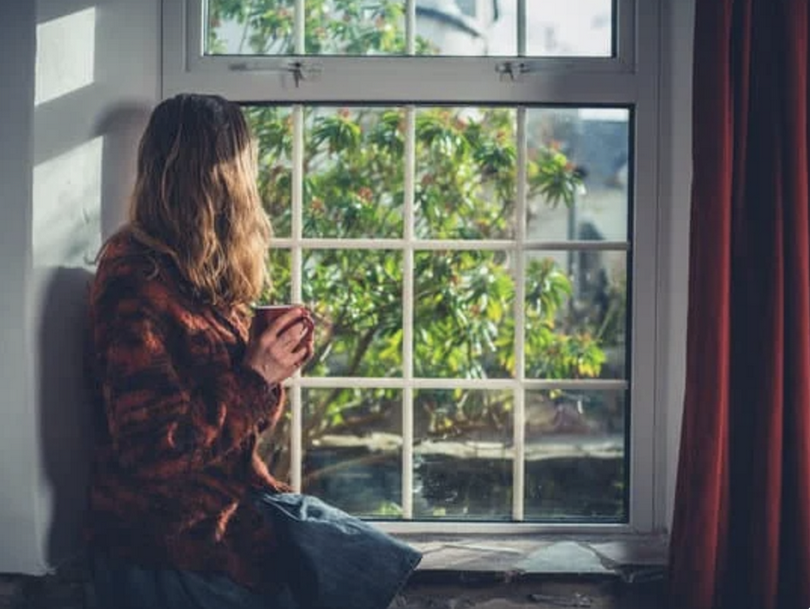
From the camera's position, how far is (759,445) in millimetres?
2281

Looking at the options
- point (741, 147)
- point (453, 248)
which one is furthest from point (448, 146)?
point (741, 147)

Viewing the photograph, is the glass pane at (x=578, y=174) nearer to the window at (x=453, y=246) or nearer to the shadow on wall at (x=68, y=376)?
the window at (x=453, y=246)

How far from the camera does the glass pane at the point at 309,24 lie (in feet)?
9.19

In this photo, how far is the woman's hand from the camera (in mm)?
2127

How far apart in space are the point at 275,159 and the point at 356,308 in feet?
1.53

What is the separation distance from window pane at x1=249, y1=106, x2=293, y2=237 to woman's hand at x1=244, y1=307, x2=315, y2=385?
27.8 inches

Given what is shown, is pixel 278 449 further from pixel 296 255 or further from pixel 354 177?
pixel 354 177

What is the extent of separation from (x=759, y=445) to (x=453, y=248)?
95cm

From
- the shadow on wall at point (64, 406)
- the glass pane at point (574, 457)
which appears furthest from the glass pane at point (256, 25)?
the glass pane at point (574, 457)

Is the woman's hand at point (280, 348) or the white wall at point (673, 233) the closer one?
the woman's hand at point (280, 348)

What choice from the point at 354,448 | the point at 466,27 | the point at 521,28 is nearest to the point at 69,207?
the point at 354,448

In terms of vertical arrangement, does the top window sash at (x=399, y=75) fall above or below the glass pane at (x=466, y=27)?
below

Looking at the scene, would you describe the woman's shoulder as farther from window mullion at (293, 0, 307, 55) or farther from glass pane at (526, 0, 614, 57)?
glass pane at (526, 0, 614, 57)

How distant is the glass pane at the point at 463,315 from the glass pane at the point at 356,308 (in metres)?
0.07
